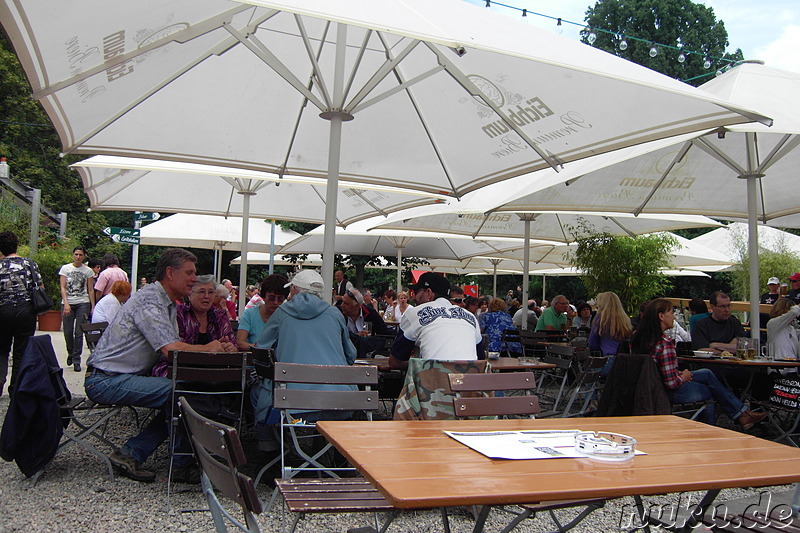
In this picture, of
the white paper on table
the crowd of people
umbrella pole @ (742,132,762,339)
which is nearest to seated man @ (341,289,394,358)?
the crowd of people

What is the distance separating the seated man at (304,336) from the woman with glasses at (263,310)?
1285 mm

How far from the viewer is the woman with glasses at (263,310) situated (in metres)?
5.88

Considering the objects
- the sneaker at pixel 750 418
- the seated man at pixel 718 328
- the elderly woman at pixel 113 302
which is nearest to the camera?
the sneaker at pixel 750 418

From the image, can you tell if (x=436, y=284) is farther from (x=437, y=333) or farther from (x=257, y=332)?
(x=257, y=332)

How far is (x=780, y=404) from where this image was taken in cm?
590

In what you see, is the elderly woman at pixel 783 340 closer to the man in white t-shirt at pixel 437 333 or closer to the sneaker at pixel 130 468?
the man in white t-shirt at pixel 437 333

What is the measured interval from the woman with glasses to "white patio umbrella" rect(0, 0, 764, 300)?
0.73 m

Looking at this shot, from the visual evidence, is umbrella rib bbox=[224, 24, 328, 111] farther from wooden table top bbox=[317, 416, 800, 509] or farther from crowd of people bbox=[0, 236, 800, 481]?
wooden table top bbox=[317, 416, 800, 509]

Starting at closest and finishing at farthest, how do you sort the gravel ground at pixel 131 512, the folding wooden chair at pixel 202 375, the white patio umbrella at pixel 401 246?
the gravel ground at pixel 131 512 → the folding wooden chair at pixel 202 375 → the white patio umbrella at pixel 401 246

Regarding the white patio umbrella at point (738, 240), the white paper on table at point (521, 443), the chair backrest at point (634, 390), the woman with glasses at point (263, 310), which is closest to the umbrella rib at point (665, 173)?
the chair backrest at point (634, 390)

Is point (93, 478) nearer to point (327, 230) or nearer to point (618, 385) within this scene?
point (327, 230)

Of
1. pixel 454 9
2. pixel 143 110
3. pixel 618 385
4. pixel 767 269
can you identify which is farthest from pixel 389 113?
pixel 767 269

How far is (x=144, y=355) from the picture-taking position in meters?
4.66

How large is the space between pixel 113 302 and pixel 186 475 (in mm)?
4383
